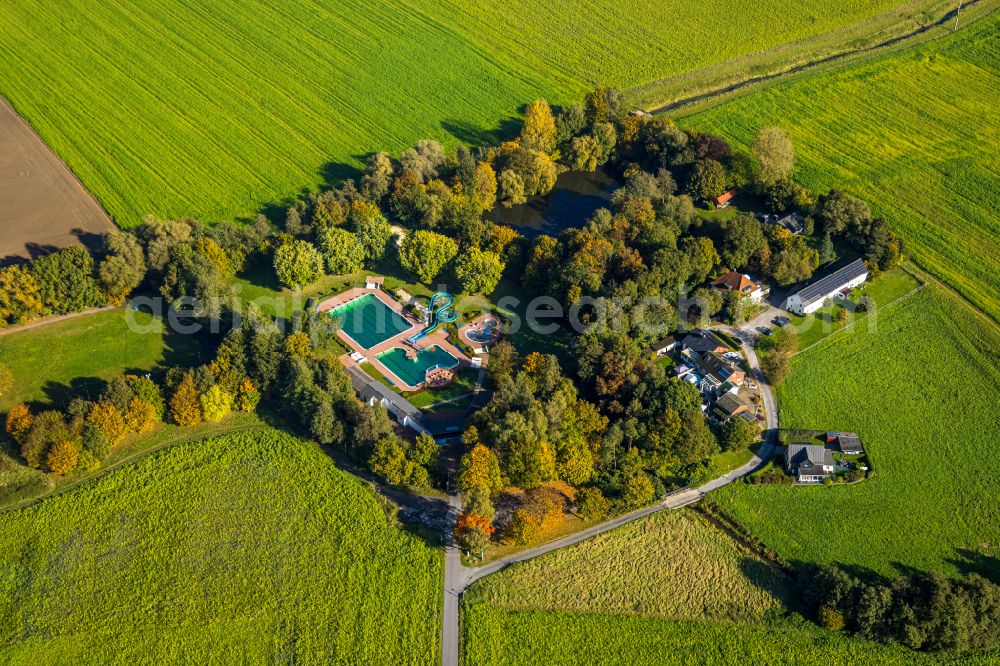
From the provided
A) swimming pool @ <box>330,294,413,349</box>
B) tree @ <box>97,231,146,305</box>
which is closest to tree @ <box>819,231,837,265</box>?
swimming pool @ <box>330,294,413,349</box>

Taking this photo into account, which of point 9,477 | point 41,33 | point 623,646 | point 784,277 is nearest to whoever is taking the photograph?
point 623,646

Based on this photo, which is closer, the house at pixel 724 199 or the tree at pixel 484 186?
the tree at pixel 484 186

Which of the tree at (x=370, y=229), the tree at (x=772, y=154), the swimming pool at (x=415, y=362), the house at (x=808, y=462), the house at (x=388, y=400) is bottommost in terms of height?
the house at (x=388, y=400)

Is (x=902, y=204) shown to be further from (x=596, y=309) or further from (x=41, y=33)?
(x=41, y=33)

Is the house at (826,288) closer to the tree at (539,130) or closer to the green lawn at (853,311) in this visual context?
the green lawn at (853,311)

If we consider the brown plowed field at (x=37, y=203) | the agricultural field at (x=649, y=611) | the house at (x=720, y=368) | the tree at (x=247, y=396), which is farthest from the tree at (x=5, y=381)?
the house at (x=720, y=368)

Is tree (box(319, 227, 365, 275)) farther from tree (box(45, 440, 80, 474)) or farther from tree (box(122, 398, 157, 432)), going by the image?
tree (box(45, 440, 80, 474))

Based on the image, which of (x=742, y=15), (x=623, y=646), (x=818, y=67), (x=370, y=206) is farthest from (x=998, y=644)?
(x=742, y=15)
